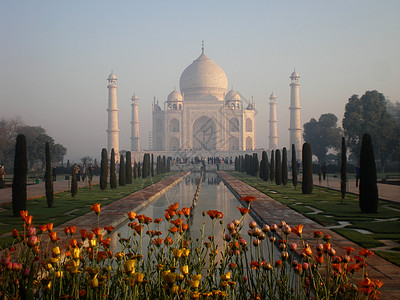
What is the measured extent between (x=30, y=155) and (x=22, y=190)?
22249mm

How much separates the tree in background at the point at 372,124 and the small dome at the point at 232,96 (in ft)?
62.2

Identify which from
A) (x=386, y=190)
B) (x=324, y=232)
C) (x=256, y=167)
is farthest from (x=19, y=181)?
(x=256, y=167)

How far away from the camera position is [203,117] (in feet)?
155

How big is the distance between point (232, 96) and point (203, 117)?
3649mm

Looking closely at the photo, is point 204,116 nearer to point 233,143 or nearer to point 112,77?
point 233,143

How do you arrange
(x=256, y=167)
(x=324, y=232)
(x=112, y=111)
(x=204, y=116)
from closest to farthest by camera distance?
(x=324, y=232) < (x=256, y=167) < (x=112, y=111) < (x=204, y=116)

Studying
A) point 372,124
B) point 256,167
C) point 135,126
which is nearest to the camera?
point 256,167

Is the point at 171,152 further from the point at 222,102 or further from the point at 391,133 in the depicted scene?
the point at 391,133

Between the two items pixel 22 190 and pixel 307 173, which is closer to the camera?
pixel 22 190

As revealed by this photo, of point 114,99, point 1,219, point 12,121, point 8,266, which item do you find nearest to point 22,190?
point 1,219

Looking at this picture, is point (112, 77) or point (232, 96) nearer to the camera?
point (112, 77)

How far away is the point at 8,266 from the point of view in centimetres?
214

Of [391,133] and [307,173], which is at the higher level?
[391,133]

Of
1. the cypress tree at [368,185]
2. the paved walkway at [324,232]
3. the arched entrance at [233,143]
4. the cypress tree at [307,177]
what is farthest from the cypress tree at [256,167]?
the arched entrance at [233,143]
